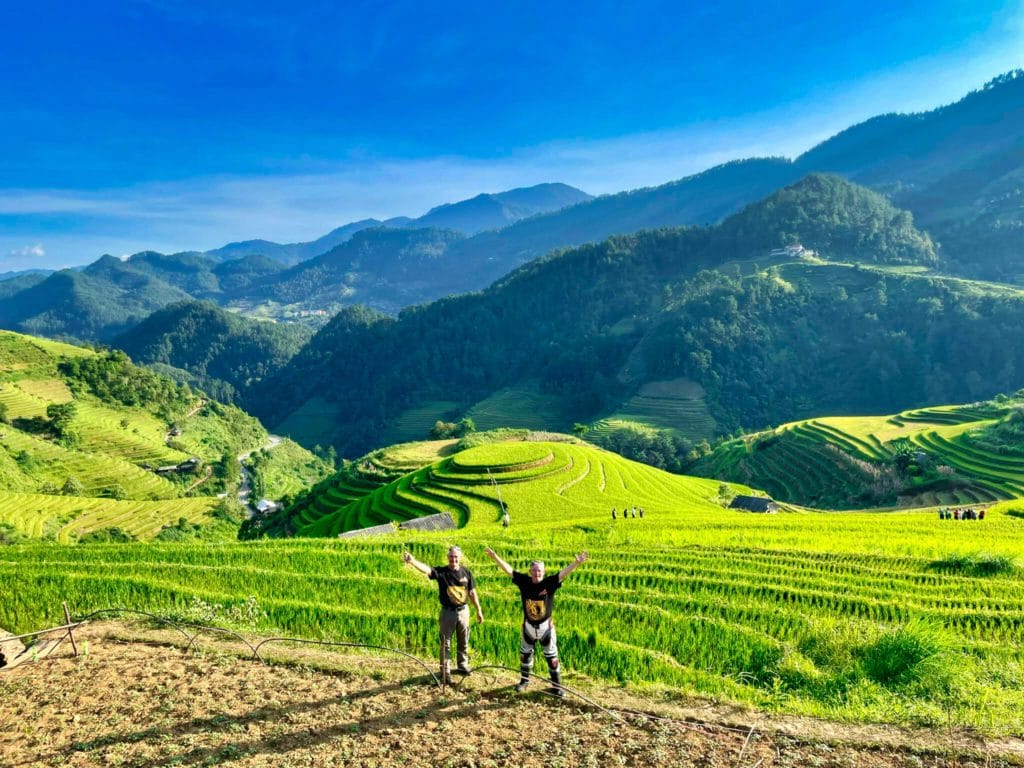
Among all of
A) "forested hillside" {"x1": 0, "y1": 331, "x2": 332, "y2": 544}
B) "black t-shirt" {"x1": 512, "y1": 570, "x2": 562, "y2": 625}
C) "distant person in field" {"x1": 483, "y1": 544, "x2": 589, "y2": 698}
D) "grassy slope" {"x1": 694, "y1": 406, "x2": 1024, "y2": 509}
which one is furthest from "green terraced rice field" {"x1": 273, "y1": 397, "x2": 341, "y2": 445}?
"black t-shirt" {"x1": 512, "y1": 570, "x2": 562, "y2": 625}

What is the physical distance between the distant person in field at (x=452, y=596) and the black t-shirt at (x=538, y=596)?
0.83m

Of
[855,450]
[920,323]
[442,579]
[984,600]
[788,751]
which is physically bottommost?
[855,450]

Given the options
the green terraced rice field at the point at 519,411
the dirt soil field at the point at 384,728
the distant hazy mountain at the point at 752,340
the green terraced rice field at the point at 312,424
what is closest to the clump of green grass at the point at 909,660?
the dirt soil field at the point at 384,728

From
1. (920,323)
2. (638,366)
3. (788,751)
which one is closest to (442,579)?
(788,751)

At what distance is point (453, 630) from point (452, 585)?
861mm

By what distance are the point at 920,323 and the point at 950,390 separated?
64.6 feet

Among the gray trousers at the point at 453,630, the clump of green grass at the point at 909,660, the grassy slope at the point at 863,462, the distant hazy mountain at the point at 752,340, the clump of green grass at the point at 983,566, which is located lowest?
the grassy slope at the point at 863,462

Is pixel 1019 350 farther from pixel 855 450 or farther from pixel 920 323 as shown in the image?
pixel 855 450

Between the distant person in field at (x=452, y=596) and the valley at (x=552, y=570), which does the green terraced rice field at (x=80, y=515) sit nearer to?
the valley at (x=552, y=570)

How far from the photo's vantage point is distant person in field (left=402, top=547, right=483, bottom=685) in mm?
8688

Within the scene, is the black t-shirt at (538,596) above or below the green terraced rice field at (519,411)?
above

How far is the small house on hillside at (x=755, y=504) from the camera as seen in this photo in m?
43.8

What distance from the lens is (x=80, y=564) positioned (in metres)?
16.6

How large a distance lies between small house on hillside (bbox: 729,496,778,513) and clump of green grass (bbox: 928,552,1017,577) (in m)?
27.6
